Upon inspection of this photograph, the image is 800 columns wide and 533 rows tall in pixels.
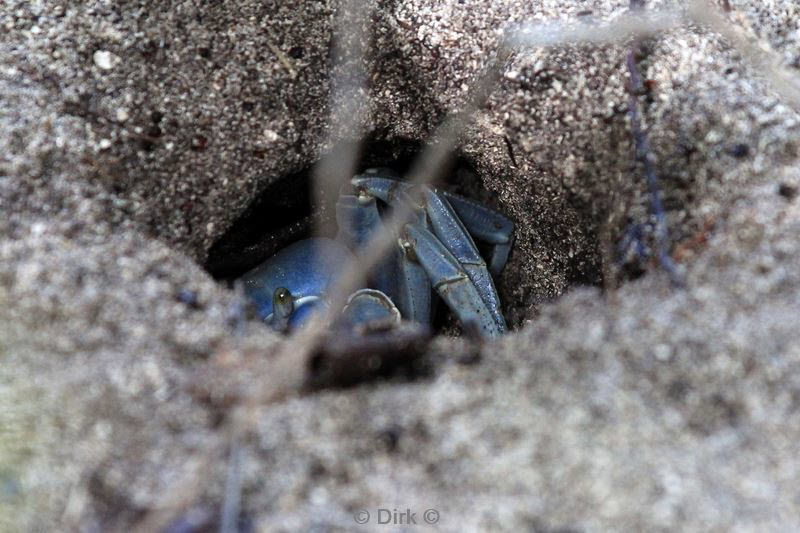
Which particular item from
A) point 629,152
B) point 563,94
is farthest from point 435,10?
point 629,152

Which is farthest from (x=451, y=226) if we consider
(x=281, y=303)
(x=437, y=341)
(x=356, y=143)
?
(x=437, y=341)

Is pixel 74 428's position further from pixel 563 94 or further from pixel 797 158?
pixel 797 158

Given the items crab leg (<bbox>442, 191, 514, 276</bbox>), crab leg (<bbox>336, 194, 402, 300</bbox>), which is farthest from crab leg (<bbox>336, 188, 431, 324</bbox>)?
crab leg (<bbox>442, 191, 514, 276</bbox>)

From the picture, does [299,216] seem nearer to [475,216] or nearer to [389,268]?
[389,268]

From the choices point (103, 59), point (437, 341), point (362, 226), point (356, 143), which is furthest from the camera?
point (362, 226)

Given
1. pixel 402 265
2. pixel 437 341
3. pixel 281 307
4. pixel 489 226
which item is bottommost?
pixel 281 307

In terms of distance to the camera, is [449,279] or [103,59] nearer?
[103,59]
